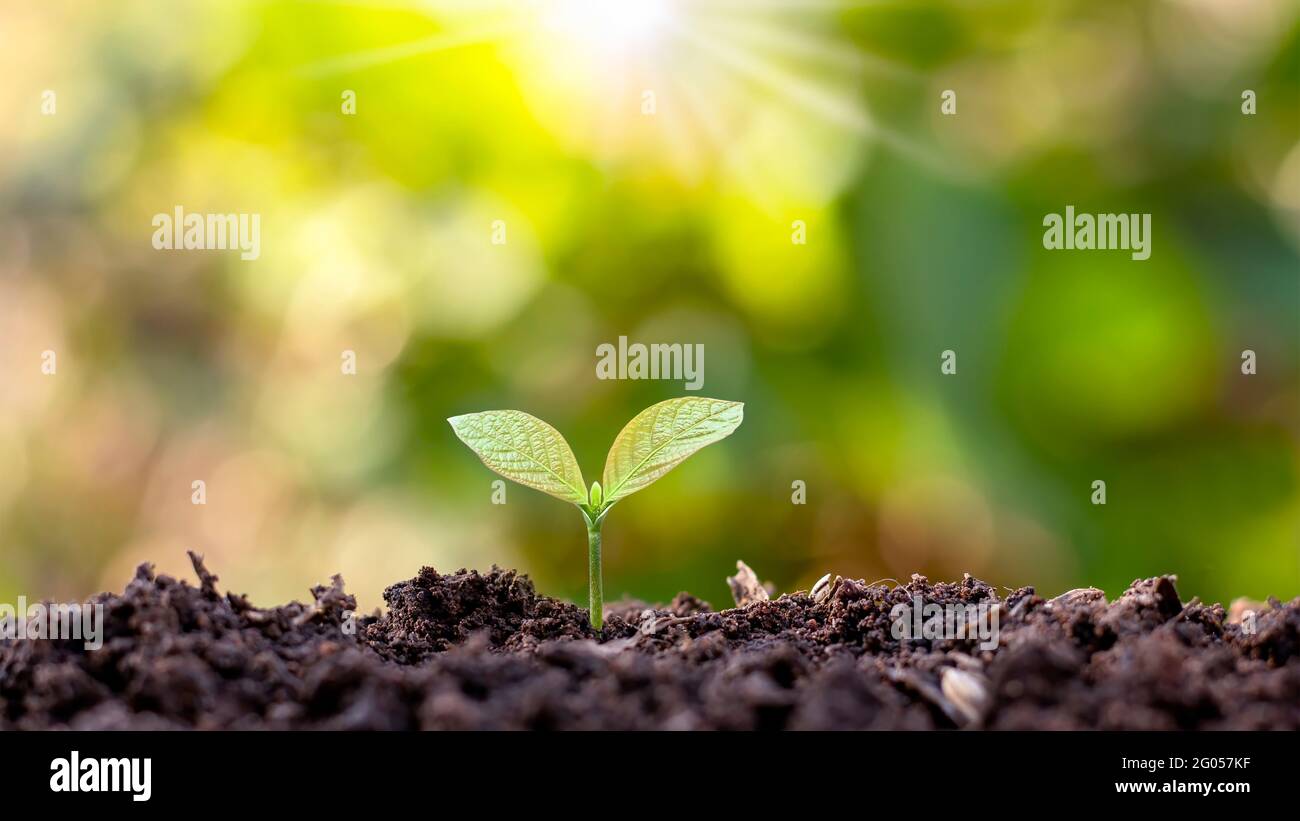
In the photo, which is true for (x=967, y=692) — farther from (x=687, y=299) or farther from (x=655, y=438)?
(x=687, y=299)

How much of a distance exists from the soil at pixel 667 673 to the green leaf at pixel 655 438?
165 millimetres

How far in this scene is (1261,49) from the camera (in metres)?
2.52

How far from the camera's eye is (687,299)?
256 cm

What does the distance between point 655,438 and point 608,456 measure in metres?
0.05

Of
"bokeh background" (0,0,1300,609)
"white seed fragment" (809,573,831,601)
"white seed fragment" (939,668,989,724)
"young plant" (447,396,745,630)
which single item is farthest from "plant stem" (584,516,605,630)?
"bokeh background" (0,0,1300,609)

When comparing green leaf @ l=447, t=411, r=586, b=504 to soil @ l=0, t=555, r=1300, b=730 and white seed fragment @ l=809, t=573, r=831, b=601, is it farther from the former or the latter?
white seed fragment @ l=809, t=573, r=831, b=601

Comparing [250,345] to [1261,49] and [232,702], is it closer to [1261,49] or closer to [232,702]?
[232,702]

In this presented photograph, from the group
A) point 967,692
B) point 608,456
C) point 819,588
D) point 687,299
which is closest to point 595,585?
point 608,456

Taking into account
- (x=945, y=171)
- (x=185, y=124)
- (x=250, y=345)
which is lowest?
(x=250, y=345)

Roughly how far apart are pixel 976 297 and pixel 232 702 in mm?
2123

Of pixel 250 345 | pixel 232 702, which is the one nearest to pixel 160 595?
pixel 232 702

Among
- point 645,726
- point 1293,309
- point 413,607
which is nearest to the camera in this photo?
point 645,726

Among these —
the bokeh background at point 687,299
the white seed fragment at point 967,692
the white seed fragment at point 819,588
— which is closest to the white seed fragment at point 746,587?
the white seed fragment at point 819,588

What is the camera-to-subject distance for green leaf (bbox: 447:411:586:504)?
1.09 m
